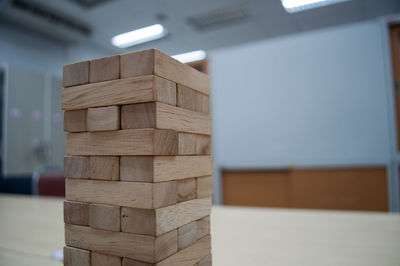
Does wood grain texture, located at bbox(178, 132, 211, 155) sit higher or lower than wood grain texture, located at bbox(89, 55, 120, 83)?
lower

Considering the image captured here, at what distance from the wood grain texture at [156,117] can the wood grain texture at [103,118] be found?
1 centimetres

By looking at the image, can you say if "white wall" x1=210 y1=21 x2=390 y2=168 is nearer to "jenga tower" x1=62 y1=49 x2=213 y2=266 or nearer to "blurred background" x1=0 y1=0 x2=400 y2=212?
"blurred background" x1=0 y1=0 x2=400 y2=212

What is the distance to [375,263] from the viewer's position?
0.54 metres

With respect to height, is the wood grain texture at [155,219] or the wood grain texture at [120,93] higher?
the wood grain texture at [120,93]

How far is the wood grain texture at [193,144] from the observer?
0.42 meters

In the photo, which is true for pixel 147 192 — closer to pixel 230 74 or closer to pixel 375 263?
pixel 375 263

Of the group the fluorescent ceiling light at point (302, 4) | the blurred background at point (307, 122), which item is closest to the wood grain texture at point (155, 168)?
the blurred background at point (307, 122)

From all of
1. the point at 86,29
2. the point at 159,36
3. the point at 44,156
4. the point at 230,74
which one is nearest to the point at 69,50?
the point at 86,29

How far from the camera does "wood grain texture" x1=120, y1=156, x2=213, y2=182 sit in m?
0.36

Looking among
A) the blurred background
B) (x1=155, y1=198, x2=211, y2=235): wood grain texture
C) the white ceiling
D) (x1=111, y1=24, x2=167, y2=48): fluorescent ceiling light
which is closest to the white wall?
the blurred background

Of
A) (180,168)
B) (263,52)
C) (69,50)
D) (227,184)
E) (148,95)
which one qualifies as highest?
(69,50)

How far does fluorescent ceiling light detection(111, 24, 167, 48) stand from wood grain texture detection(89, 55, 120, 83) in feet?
14.3

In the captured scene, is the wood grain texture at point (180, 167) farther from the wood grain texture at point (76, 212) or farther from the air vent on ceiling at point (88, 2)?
the air vent on ceiling at point (88, 2)

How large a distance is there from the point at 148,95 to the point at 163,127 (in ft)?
0.16
